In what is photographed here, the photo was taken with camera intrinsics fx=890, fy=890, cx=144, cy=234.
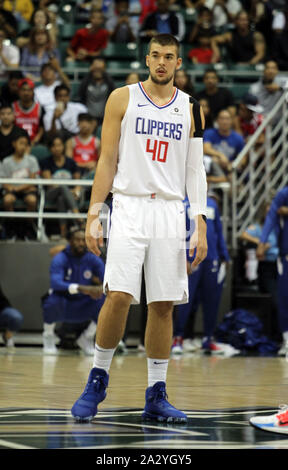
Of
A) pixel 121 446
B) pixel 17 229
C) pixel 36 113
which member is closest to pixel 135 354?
pixel 17 229

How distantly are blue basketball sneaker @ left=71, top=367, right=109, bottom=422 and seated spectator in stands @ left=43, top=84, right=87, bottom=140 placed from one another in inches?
364

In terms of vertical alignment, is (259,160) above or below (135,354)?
above

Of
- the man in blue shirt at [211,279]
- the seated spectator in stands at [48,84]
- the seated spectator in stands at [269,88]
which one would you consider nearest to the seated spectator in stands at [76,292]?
the man in blue shirt at [211,279]

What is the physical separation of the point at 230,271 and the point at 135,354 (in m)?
2.55

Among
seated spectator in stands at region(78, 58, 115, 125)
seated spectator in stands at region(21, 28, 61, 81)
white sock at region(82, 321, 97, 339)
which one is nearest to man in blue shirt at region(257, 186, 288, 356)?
white sock at region(82, 321, 97, 339)

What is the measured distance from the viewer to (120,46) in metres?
16.0

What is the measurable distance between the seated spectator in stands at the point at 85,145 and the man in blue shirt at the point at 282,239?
327cm

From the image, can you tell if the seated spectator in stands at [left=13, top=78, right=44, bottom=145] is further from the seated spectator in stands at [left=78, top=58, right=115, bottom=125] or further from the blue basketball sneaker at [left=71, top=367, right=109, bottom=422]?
the blue basketball sneaker at [left=71, top=367, right=109, bottom=422]

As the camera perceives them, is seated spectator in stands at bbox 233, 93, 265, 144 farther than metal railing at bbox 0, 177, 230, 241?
Yes

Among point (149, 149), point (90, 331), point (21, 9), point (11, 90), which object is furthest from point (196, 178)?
point (21, 9)

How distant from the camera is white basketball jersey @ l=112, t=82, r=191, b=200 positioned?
4.66 meters

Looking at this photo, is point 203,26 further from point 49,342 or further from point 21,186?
point 49,342
